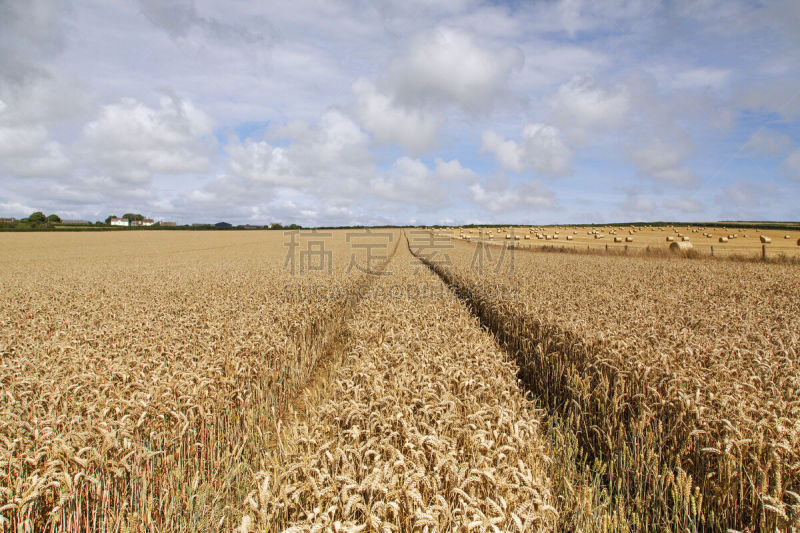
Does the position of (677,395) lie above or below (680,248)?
below

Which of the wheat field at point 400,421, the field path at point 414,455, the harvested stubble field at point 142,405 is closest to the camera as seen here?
the field path at point 414,455

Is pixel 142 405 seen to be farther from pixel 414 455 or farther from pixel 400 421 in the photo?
pixel 414 455

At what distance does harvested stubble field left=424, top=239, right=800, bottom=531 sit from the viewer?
3.17 metres

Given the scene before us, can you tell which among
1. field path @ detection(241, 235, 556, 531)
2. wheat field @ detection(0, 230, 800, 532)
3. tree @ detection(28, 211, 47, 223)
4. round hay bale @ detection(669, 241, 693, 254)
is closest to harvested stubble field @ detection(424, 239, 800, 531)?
wheat field @ detection(0, 230, 800, 532)

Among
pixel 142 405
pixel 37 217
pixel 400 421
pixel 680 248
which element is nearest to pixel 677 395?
pixel 400 421

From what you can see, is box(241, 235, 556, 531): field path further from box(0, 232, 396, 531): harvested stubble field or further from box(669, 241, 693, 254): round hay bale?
box(669, 241, 693, 254): round hay bale

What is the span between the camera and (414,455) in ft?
9.62

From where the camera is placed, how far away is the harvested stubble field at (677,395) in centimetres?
317

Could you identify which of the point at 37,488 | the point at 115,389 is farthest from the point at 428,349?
the point at 37,488

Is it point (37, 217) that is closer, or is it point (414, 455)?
point (414, 455)

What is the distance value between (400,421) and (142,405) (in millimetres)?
2457

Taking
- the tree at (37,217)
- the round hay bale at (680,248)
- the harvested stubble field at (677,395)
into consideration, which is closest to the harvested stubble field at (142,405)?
the harvested stubble field at (677,395)

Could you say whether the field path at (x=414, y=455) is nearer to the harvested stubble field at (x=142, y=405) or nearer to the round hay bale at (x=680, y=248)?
the harvested stubble field at (x=142, y=405)

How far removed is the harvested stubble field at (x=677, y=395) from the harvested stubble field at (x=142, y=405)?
392 centimetres
